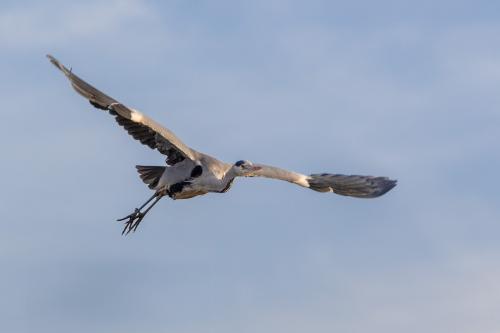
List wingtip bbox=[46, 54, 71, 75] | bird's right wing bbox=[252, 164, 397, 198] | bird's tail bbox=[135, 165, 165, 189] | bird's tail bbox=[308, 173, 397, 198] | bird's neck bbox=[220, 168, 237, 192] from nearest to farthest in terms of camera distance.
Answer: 1. wingtip bbox=[46, 54, 71, 75]
2. bird's neck bbox=[220, 168, 237, 192]
3. bird's tail bbox=[135, 165, 165, 189]
4. bird's right wing bbox=[252, 164, 397, 198]
5. bird's tail bbox=[308, 173, 397, 198]

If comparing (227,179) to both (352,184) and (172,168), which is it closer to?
(172,168)

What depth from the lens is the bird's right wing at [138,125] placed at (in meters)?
34.4

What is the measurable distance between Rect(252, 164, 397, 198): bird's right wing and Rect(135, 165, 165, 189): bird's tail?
396 centimetres

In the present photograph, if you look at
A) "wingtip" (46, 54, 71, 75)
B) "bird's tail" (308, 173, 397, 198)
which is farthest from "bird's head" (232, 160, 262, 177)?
"wingtip" (46, 54, 71, 75)

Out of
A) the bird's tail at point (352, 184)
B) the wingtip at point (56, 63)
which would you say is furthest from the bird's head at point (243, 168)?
the wingtip at point (56, 63)

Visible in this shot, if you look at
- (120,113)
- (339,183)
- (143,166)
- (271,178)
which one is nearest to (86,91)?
(120,113)

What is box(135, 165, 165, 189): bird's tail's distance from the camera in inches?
1496

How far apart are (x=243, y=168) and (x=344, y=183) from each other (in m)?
5.04

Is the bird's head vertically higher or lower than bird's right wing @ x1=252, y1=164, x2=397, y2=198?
lower

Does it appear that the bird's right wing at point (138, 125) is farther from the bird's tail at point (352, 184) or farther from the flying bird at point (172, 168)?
the bird's tail at point (352, 184)

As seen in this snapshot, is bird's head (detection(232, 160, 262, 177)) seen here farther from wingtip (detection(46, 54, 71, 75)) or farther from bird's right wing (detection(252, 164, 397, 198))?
wingtip (detection(46, 54, 71, 75))

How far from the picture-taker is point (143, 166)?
125 feet

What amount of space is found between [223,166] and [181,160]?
1314 mm

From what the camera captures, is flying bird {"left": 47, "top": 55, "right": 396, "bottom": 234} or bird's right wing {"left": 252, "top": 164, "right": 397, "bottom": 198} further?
bird's right wing {"left": 252, "top": 164, "right": 397, "bottom": 198}
